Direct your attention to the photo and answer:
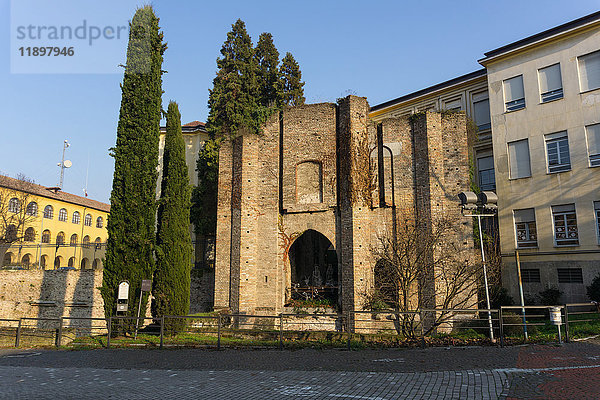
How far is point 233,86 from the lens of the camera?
26594 mm

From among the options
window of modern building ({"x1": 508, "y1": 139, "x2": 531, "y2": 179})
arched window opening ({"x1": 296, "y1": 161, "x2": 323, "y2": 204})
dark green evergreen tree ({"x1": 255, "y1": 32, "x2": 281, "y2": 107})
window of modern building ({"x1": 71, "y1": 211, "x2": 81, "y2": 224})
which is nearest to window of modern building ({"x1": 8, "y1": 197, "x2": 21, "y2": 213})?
window of modern building ({"x1": 71, "y1": 211, "x2": 81, "y2": 224})

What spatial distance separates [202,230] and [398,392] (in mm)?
19474

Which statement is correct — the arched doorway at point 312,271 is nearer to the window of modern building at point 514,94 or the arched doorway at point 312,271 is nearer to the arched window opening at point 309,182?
the arched window opening at point 309,182

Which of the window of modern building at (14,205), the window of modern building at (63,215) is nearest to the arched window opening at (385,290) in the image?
the window of modern building at (14,205)

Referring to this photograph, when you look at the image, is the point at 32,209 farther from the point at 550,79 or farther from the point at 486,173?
the point at 550,79

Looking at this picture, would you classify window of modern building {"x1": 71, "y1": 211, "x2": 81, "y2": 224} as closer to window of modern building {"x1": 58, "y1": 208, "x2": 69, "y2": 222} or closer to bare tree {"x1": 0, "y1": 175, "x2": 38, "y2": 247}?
window of modern building {"x1": 58, "y1": 208, "x2": 69, "y2": 222}

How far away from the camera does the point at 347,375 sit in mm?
8328

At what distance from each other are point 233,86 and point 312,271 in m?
12.6

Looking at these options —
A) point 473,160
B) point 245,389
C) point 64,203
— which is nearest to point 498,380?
point 245,389

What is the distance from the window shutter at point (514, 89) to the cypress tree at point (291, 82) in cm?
1273

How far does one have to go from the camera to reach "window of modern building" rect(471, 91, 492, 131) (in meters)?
26.0

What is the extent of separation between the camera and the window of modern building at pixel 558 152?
795 inches

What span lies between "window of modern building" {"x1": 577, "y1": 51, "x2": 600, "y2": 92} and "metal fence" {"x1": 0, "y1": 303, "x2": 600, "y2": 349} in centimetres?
984

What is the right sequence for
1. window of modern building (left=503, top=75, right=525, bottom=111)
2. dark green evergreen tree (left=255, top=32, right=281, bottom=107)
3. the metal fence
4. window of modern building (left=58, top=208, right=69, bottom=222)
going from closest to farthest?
the metal fence, window of modern building (left=503, top=75, right=525, bottom=111), dark green evergreen tree (left=255, top=32, right=281, bottom=107), window of modern building (left=58, top=208, right=69, bottom=222)
